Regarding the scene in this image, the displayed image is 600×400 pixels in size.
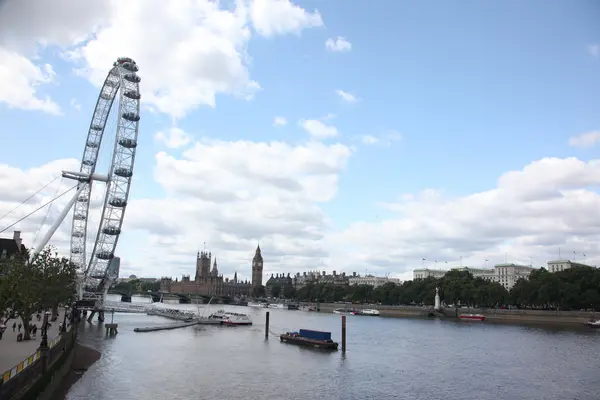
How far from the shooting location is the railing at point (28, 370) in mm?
24739

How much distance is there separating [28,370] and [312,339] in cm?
4323

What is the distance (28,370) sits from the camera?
2891 centimetres

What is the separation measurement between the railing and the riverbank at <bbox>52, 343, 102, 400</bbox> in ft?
6.55

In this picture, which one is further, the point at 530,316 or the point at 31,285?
the point at 530,316

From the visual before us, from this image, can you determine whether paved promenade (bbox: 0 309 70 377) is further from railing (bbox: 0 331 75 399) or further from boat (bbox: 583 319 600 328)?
boat (bbox: 583 319 600 328)

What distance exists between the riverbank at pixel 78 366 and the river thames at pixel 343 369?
0.65 m

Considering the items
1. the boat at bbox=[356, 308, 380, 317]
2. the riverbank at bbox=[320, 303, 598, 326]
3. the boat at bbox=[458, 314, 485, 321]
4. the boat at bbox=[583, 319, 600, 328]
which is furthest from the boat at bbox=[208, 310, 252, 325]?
the boat at bbox=[583, 319, 600, 328]

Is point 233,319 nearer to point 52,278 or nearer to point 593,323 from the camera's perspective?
point 52,278

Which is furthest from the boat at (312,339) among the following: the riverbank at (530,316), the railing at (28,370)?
the riverbank at (530,316)

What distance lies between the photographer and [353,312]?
171m

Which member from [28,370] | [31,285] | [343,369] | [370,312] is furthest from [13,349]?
[370,312]

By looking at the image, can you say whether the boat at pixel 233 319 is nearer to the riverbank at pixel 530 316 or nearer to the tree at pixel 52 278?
the tree at pixel 52 278

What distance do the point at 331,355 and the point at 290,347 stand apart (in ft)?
28.2

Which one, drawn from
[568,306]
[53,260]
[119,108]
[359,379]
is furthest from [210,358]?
[568,306]
